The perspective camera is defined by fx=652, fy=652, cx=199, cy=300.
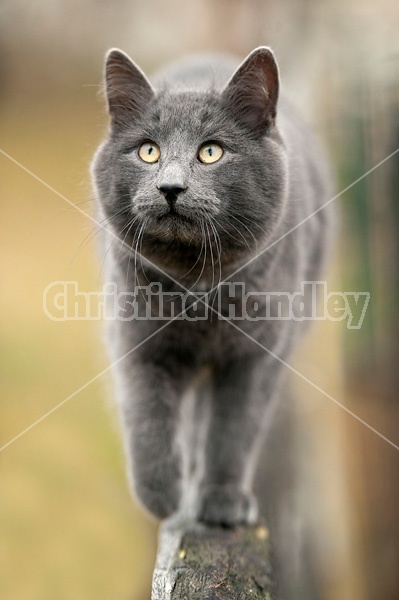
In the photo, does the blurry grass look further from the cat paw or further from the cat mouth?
the cat mouth

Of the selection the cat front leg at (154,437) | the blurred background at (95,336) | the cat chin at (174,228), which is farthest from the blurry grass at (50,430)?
the cat chin at (174,228)

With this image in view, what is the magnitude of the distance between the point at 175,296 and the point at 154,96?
37 centimetres

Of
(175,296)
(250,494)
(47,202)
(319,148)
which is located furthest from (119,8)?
(250,494)

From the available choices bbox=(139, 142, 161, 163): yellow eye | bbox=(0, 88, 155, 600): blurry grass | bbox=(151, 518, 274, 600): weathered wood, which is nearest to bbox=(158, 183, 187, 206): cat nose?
bbox=(139, 142, 161, 163): yellow eye

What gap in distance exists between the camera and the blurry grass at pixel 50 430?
2.03 metres

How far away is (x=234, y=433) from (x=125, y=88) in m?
0.74

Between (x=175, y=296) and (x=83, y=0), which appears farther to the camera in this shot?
(x=83, y=0)

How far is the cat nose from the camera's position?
1.02 metres

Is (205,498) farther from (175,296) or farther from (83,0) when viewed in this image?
(83,0)

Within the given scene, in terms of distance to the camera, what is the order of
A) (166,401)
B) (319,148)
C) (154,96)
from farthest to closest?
(319,148) → (166,401) → (154,96)

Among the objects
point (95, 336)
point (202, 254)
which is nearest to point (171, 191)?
point (202, 254)

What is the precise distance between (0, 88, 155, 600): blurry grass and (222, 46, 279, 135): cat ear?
0.82 metres

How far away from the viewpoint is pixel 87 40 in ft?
7.55

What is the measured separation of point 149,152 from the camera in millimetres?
1144
